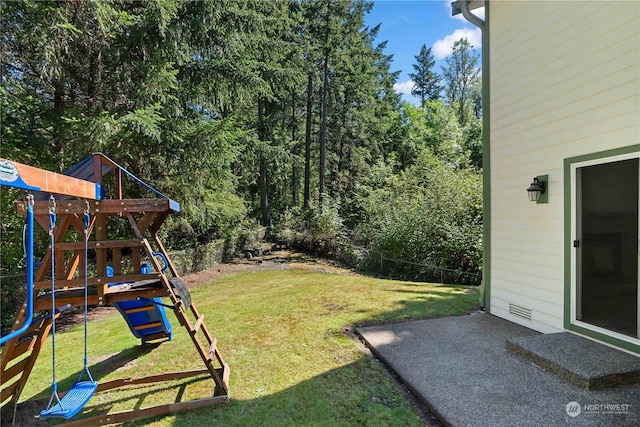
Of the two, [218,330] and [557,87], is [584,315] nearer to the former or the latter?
[557,87]

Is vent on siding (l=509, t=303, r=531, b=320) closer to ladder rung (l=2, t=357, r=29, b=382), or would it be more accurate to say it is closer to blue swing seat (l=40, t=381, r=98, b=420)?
blue swing seat (l=40, t=381, r=98, b=420)

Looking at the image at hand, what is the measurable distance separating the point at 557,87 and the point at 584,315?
268cm

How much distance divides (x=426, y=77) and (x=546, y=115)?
1070 inches

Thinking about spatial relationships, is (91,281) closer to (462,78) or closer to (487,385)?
(487,385)

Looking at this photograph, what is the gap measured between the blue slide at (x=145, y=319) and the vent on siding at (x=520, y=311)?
447cm

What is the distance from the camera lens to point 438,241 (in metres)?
8.88

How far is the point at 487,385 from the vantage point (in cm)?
278

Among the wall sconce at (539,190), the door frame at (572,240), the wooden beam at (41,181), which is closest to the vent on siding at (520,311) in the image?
the door frame at (572,240)

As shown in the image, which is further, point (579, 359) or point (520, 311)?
point (520, 311)

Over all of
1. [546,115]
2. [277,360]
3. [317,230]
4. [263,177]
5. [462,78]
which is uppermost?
[462,78]

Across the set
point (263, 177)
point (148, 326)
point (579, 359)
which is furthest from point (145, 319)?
point (263, 177)

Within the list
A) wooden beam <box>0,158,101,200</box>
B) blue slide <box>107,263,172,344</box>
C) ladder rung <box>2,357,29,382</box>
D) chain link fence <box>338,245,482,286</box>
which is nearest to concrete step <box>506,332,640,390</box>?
blue slide <box>107,263,172,344</box>

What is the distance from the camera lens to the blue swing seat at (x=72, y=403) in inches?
80.7

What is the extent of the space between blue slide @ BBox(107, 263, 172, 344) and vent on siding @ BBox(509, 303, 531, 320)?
447 cm
